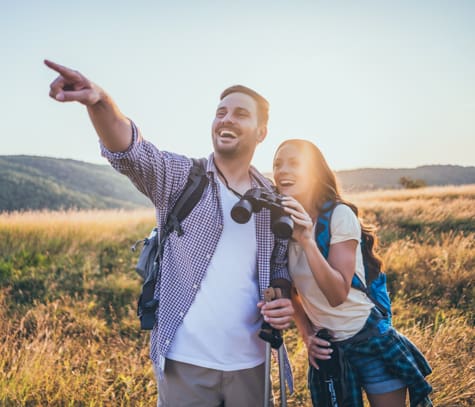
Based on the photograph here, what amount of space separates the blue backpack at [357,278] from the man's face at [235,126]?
0.62 metres

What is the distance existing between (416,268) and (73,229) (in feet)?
25.8

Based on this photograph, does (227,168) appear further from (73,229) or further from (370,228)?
(73,229)

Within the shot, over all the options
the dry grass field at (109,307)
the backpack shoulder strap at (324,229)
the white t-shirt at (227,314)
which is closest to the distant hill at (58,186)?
the dry grass field at (109,307)

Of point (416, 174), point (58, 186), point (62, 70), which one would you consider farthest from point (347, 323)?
point (416, 174)

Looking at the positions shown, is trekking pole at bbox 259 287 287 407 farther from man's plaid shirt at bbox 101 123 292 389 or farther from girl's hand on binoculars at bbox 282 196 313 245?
girl's hand on binoculars at bbox 282 196 313 245

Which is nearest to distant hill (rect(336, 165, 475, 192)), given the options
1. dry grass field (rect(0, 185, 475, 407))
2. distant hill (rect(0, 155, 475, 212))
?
distant hill (rect(0, 155, 475, 212))

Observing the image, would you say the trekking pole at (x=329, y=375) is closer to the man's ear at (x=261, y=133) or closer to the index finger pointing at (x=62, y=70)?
the man's ear at (x=261, y=133)

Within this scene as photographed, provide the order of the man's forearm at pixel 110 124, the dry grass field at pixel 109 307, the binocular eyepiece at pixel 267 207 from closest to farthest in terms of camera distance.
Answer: the man's forearm at pixel 110 124
the binocular eyepiece at pixel 267 207
the dry grass field at pixel 109 307

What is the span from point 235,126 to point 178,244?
2.62 feet

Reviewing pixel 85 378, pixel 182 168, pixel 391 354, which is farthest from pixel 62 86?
pixel 85 378

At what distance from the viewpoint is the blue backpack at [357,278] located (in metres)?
2.01

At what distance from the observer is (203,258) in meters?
1.85

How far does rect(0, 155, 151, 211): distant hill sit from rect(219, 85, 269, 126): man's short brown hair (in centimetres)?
5365

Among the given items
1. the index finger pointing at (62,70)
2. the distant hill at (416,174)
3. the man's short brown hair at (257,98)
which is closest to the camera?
the index finger pointing at (62,70)
